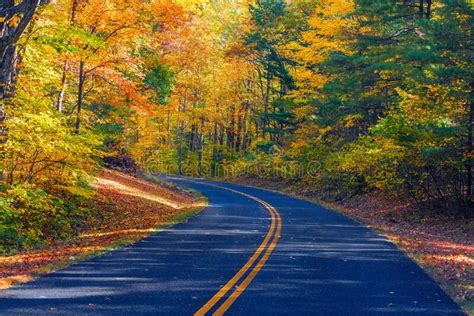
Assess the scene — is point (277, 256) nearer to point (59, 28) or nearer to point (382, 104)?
point (59, 28)

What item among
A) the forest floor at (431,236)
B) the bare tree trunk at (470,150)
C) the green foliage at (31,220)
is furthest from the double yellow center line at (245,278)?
the bare tree trunk at (470,150)

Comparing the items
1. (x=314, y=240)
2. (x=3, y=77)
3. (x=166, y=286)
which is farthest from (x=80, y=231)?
(x=166, y=286)

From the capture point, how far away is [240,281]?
887 centimetres

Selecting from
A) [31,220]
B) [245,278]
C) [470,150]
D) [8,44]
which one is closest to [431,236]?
[470,150]

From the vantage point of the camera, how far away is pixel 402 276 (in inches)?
386

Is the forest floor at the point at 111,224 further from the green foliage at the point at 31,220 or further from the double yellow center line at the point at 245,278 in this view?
the double yellow center line at the point at 245,278

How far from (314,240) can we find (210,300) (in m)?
7.31

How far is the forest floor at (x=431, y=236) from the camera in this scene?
9844 millimetres

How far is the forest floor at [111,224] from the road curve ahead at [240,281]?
588 millimetres

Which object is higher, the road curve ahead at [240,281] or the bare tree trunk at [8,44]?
the bare tree trunk at [8,44]

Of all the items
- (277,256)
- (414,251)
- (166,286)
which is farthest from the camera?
(414,251)

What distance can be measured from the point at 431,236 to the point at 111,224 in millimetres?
11008

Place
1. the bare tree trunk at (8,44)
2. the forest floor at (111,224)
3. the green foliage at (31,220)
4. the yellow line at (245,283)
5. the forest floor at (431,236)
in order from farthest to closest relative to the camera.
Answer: the green foliage at (31,220) < the bare tree trunk at (8,44) < the forest floor at (111,224) < the forest floor at (431,236) < the yellow line at (245,283)

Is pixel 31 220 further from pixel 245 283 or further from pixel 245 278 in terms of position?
pixel 245 283
